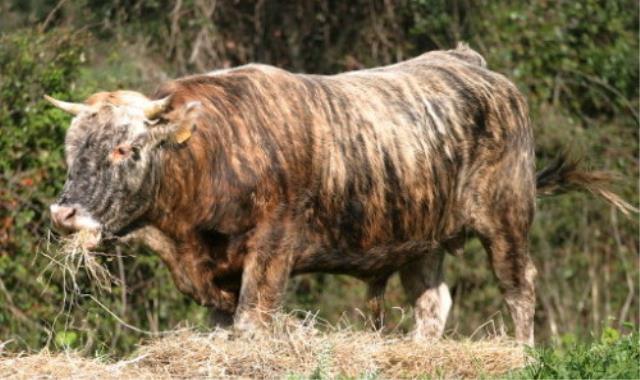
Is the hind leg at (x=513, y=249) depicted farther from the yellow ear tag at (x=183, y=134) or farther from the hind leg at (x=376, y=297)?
the yellow ear tag at (x=183, y=134)

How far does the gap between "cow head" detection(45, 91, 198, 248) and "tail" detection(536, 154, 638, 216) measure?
3.39 m

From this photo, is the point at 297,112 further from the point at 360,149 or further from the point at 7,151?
the point at 7,151

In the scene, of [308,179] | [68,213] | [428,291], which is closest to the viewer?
[68,213]

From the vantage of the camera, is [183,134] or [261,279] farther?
[261,279]

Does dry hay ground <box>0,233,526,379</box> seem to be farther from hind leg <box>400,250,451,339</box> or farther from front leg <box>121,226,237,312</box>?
hind leg <box>400,250,451,339</box>

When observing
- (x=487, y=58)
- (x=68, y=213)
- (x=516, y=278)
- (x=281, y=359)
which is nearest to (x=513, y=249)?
(x=516, y=278)

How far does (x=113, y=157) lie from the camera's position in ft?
25.5

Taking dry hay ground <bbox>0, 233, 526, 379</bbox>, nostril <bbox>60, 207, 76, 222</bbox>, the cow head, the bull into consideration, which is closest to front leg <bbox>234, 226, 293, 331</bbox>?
the bull

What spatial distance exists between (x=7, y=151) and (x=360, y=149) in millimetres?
3858

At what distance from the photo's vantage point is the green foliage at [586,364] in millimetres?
6406

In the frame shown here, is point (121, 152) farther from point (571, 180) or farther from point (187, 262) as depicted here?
point (571, 180)

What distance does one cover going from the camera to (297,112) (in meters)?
8.54

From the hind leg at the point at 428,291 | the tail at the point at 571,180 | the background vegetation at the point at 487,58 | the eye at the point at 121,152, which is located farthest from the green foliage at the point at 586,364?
the background vegetation at the point at 487,58

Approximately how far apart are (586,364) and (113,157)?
9.07 feet
